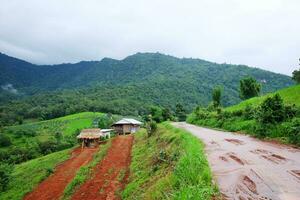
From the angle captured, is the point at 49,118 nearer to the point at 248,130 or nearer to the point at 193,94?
the point at 193,94

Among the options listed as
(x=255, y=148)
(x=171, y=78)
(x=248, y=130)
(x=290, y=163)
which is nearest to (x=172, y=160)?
(x=255, y=148)

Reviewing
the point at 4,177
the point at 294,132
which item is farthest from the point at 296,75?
the point at 4,177

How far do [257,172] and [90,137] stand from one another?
4697 centimetres

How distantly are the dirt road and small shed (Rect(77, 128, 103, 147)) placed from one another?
136ft

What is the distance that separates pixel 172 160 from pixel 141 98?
5214 inches

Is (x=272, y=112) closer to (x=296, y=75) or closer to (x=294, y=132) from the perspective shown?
(x=294, y=132)

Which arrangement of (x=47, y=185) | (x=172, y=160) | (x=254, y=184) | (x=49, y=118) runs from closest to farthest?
(x=254, y=184), (x=172, y=160), (x=47, y=185), (x=49, y=118)

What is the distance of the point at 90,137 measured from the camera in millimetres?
55094

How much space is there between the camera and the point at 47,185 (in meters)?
29.4

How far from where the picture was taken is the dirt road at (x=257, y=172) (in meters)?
8.49

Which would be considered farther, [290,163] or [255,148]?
[255,148]

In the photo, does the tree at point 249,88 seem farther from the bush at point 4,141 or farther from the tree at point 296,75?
the bush at point 4,141

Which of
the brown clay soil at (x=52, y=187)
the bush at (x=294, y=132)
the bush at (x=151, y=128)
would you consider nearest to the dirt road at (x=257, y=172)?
the bush at (x=294, y=132)

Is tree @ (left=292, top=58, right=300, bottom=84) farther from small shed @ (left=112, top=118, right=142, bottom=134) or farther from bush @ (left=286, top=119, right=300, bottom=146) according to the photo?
bush @ (left=286, top=119, right=300, bottom=146)
